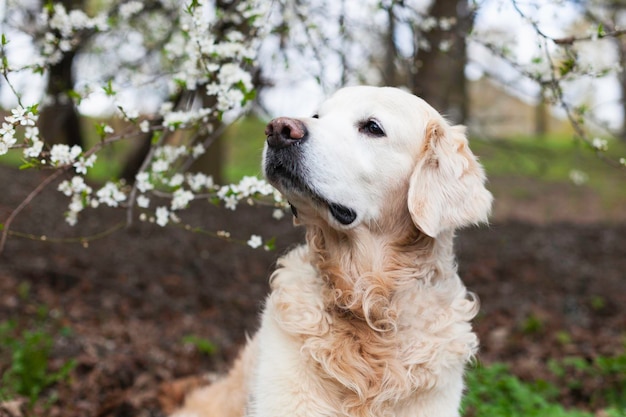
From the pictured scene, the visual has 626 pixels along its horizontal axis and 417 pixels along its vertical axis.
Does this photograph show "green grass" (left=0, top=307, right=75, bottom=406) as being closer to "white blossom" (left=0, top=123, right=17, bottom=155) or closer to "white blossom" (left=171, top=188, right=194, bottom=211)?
"white blossom" (left=171, top=188, right=194, bottom=211)

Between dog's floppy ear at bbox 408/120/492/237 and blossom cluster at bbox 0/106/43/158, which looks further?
dog's floppy ear at bbox 408/120/492/237

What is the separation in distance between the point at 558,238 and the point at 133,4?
8399 mm

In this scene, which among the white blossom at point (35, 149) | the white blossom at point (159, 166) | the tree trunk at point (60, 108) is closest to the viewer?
the white blossom at point (35, 149)

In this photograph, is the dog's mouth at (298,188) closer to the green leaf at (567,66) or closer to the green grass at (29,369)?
the green leaf at (567,66)

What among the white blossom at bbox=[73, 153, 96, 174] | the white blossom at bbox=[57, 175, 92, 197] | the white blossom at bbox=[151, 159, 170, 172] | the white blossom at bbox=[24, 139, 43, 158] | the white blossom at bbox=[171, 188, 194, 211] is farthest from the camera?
the white blossom at bbox=[151, 159, 170, 172]

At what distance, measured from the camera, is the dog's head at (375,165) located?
2.56 metres

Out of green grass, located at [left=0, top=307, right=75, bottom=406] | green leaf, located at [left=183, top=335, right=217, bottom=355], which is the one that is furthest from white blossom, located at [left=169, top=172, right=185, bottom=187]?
green leaf, located at [left=183, top=335, right=217, bottom=355]

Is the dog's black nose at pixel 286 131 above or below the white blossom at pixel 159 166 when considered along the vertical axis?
above

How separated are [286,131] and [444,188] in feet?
2.41

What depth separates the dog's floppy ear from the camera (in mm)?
2709

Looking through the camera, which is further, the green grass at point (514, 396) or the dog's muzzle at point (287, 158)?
the green grass at point (514, 396)

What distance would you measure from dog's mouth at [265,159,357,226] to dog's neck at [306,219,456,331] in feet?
0.39

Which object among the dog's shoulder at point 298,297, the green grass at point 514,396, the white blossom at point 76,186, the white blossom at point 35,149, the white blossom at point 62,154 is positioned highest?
the white blossom at point 35,149

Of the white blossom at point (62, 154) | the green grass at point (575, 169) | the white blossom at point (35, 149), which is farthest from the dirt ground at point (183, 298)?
the green grass at point (575, 169)
